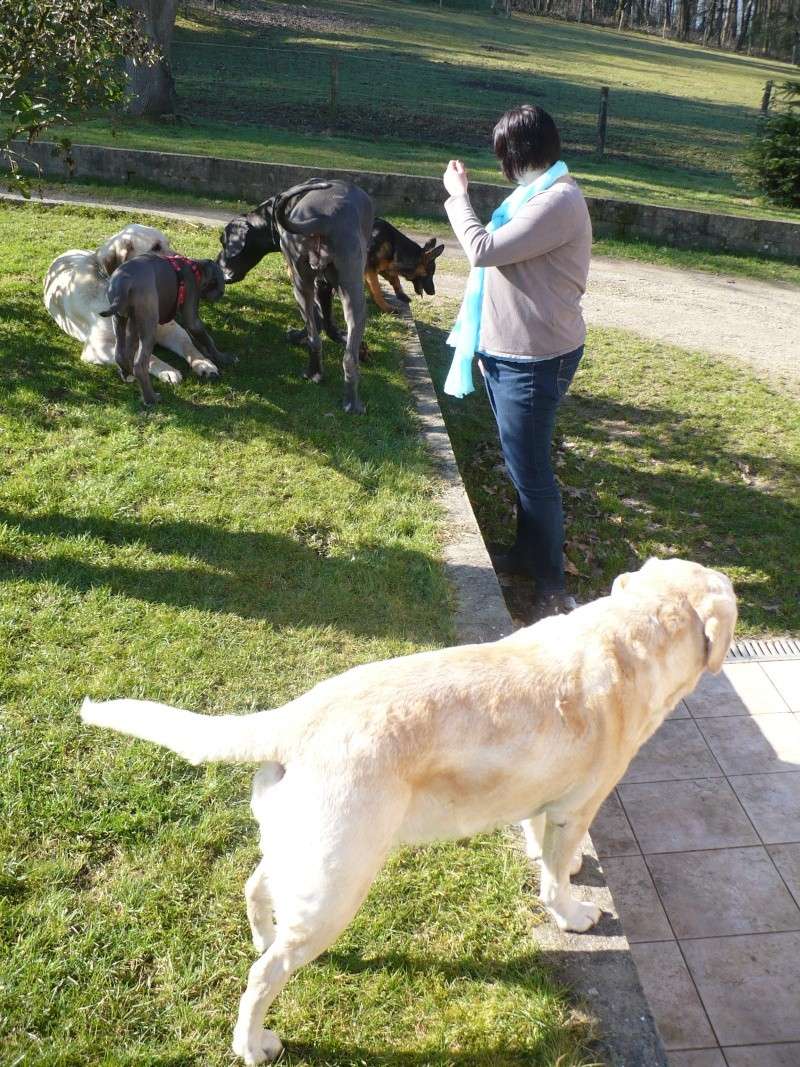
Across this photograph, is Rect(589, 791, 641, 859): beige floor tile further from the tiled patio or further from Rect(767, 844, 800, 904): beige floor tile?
Rect(767, 844, 800, 904): beige floor tile

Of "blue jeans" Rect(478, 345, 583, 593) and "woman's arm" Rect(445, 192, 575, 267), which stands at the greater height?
"woman's arm" Rect(445, 192, 575, 267)

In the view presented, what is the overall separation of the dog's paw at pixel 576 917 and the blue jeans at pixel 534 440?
2480 millimetres

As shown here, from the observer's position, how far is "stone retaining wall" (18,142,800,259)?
13695 millimetres

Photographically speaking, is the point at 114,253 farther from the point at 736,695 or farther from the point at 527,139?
the point at 736,695

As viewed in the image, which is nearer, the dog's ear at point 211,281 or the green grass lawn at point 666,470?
the green grass lawn at point 666,470

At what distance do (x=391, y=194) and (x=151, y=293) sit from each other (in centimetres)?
889

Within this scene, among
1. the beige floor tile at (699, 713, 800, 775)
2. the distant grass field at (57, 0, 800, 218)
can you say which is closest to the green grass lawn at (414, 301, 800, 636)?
the beige floor tile at (699, 713, 800, 775)

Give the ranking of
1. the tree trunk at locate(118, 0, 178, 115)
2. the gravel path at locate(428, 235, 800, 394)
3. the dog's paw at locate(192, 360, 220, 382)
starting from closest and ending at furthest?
the dog's paw at locate(192, 360, 220, 382) → the gravel path at locate(428, 235, 800, 394) → the tree trunk at locate(118, 0, 178, 115)

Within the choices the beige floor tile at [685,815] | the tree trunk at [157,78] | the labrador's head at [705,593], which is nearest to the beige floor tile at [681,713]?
the beige floor tile at [685,815]

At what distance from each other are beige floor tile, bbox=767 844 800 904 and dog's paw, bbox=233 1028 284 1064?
2.22m

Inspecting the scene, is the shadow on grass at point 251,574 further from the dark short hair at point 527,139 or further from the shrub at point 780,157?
the shrub at point 780,157

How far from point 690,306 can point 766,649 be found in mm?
7709

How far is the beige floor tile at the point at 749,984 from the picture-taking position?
10.5 ft

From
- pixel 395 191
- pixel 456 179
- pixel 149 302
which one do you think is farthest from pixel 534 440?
pixel 395 191
